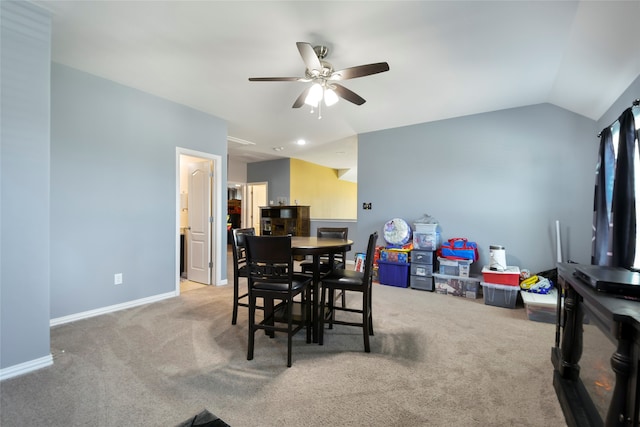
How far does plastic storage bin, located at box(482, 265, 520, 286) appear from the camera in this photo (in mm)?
3408

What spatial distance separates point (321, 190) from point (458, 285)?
5488 millimetres

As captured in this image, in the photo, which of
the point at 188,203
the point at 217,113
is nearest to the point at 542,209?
the point at 217,113

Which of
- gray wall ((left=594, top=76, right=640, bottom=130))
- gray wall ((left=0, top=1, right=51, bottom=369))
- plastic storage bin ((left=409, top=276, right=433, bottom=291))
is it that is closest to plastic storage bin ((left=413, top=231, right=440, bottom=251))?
plastic storage bin ((left=409, top=276, right=433, bottom=291))

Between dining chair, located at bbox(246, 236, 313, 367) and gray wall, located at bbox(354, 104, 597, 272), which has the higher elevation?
gray wall, located at bbox(354, 104, 597, 272)

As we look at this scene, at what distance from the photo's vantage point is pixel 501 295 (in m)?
3.46

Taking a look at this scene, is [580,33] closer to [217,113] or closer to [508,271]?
[508,271]

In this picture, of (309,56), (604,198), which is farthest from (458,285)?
(309,56)

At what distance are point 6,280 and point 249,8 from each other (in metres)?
2.54

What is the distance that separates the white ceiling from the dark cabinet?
364cm

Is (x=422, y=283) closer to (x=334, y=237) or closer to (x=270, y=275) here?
(x=334, y=237)

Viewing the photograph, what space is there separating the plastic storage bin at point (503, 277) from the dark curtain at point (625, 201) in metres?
1.21

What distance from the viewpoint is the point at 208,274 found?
4305 millimetres

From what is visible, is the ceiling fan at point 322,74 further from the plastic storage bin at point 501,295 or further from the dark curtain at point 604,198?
the plastic storage bin at point 501,295

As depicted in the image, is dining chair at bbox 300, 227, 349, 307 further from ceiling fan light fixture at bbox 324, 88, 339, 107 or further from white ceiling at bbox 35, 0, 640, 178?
white ceiling at bbox 35, 0, 640, 178
